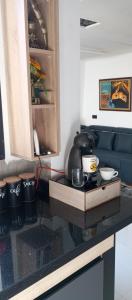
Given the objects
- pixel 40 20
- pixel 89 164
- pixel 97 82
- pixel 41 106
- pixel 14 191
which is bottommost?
pixel 14 191

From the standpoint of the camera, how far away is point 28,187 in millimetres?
1323

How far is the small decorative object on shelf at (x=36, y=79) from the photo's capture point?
1.24 meters

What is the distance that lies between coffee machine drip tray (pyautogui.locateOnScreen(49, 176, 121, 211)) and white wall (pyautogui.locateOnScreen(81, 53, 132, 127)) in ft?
12.2

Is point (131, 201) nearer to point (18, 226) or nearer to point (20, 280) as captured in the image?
point (18, 226)

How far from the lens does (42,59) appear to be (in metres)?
1.28

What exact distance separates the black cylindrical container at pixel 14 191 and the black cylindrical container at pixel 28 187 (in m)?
0.03

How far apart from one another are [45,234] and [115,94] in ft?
14.3

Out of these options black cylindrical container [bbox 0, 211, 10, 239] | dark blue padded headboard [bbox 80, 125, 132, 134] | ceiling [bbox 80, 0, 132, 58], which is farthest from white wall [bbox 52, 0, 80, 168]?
dark blue padded headboard [bbox 80, 125, 132, 134]

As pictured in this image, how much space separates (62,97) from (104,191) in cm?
58

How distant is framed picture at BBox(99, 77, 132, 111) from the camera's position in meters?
4.78

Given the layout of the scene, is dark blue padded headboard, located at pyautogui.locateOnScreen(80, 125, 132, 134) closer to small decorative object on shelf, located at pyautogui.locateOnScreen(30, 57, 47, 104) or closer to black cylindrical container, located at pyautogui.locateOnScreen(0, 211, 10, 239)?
small decorative object on shelf, located at pyautogui.locateOnScreen(30, 57, 47, 104)

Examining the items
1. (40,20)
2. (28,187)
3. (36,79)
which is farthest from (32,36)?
(28,187)

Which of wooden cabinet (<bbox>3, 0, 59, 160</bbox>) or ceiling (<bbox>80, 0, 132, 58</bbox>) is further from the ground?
ceiling (<bbox>80, 0, 132, 58</bbox>)

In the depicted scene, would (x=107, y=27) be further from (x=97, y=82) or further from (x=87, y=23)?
(x=97, y=82)
